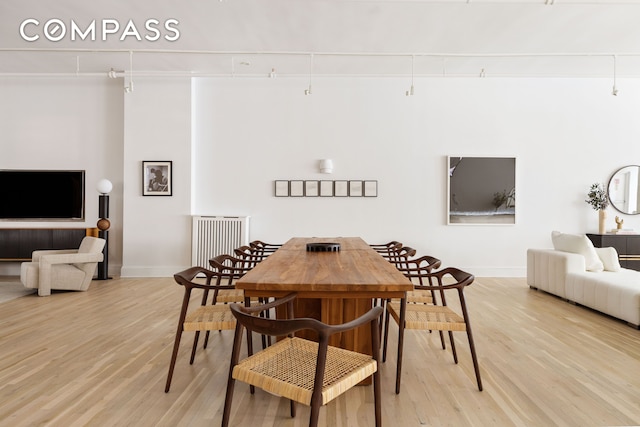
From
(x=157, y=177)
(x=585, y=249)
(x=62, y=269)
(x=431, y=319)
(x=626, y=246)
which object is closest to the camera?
(x=431, y=319)

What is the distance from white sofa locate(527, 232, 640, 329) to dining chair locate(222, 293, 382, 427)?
10.9 feet

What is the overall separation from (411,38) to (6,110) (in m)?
6.45

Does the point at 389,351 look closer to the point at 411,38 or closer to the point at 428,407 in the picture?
the point at 428,407

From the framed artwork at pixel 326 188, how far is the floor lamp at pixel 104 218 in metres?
3.27

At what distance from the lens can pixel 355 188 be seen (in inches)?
258

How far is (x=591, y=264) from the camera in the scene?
189 inches

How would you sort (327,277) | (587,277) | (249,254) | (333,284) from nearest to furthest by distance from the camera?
(333,284)
(327,277)
(249,254)
(587,277)

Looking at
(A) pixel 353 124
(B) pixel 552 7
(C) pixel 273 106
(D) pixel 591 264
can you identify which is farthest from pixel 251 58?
(D) pixel 591 264

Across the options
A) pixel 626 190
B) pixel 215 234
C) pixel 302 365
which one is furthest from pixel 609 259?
pixel 215 234

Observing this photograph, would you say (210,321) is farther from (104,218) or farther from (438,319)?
(104,218)

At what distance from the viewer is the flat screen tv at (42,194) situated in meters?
6.61

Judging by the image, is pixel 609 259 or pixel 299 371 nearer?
pixel 299 371

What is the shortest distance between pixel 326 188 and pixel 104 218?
344 cm

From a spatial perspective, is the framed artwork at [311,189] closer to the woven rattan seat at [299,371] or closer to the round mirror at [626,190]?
the woven rattan seat at [299,371]
